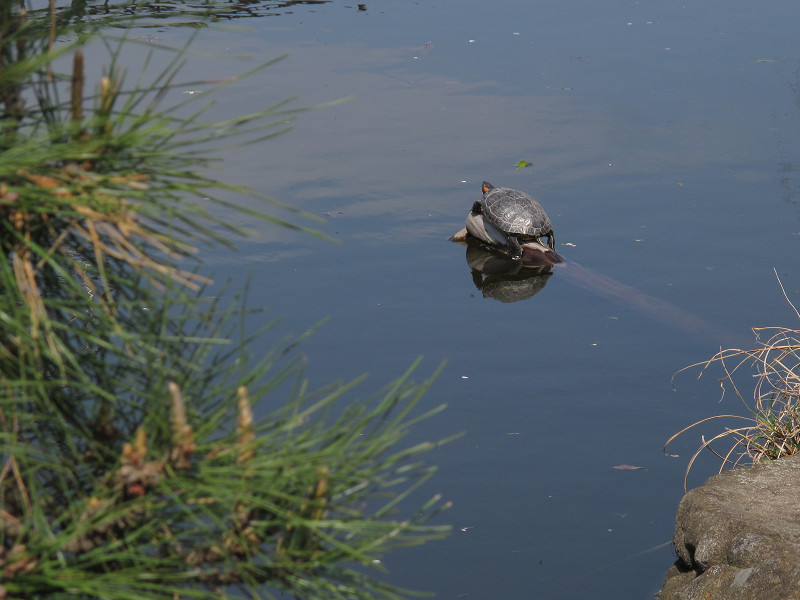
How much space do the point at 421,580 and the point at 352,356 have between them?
2.35 metres

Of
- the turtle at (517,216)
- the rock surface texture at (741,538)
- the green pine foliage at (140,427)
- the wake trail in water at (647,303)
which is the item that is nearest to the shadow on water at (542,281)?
the wake trail in water at (647,303)

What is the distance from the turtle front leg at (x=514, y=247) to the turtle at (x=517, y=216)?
54 millimetres

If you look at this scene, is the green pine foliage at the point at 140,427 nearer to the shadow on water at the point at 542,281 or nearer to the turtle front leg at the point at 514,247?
the shadow on water at the point at 542,281

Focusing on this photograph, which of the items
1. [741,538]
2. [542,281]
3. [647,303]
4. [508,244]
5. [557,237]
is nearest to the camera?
[741,538]

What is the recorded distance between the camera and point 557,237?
31.2ft

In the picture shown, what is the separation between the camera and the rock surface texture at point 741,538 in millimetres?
4105

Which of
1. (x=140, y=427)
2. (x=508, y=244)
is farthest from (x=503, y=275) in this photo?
(x=140, y=427)

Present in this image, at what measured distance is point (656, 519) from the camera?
559 cm

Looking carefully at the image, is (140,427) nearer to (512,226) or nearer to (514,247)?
(512,226)

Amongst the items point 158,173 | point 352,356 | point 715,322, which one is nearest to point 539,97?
point 715,322

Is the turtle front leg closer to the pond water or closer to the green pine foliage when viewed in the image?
the pond water

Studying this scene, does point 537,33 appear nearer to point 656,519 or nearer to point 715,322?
point 715,322

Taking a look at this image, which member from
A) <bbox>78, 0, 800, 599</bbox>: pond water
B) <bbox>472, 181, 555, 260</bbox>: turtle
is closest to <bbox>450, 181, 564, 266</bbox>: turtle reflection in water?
<bbox>472, 181, 555, 260</bbox>: turtle

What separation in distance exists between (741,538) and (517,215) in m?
5.44
